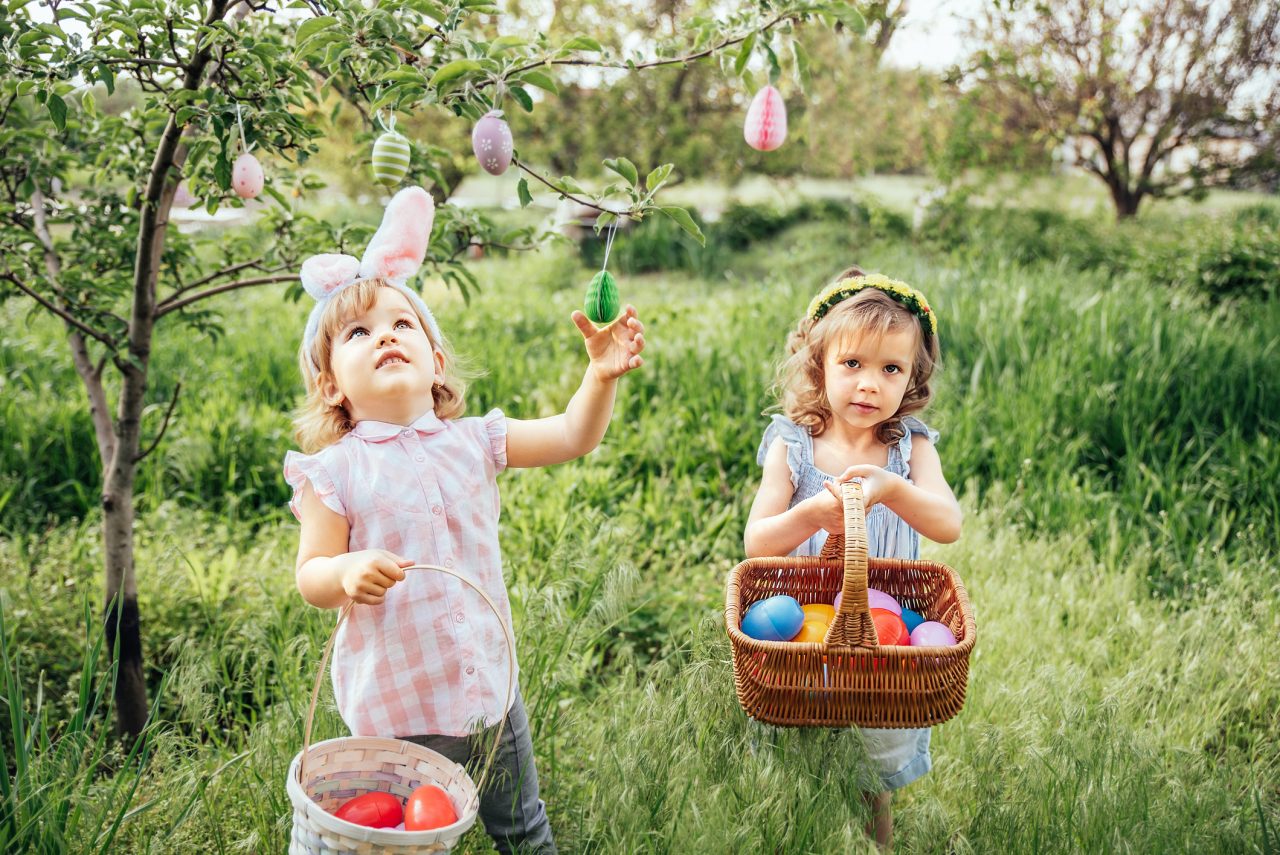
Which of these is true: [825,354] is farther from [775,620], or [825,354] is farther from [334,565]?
[334,565]

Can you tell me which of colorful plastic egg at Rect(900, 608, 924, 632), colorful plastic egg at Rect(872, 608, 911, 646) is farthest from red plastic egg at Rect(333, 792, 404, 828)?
colorful plastic egg at Rect(900, 608, 924, 632)

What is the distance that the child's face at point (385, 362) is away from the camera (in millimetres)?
1752

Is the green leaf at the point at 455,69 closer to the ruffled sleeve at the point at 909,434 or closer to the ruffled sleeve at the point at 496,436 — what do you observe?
the ruffled sleeve at the point at 496,436

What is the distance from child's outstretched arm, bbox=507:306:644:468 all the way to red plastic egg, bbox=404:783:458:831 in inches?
23.7

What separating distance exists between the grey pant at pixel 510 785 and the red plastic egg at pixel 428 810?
0.70 feet

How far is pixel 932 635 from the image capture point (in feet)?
6.31

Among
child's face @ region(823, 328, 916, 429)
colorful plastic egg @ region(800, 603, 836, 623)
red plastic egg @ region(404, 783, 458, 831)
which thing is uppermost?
child's face @ region(823, 328, 916, 429)

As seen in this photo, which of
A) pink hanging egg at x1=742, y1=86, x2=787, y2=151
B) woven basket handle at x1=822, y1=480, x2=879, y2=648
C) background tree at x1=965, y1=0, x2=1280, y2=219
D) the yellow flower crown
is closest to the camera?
woven basket handle at x1=822, y1=480, x2=879, y2=648

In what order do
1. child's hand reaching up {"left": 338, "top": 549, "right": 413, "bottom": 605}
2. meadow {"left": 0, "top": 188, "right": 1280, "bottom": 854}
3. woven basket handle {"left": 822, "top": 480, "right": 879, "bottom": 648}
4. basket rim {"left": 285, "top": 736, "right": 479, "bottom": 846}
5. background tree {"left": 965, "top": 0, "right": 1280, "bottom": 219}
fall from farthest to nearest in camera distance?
background tree {"left": 965, "top": 0, "right": 1280, "bottom": 219} < meadow {"left": 0, "top": 188, "right": 1280, "bottom": 854} < woven basket handle {"left": 822, "top": 480, "right": 879, "bottom": 648} < child's hand reaching up {"left": 338, "top": 549, "right": 413, "bottom": 605} < basket rim {"left": 285, "top": 736, "right": 479, "bottom": 846}

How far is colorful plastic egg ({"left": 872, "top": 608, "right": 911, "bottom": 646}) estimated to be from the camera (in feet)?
6.37

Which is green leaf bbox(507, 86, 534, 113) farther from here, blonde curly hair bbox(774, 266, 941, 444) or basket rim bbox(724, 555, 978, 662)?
basket rim bbox(724, 555, 978, 662)

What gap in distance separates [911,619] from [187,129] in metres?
1.95

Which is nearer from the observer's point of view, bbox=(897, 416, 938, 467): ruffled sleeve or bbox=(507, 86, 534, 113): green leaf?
bbox=(507, 86, 534, 113): green leaf

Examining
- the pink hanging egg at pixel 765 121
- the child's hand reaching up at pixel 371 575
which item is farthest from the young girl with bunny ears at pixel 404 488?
the pink hanging egg at pixel 765 121
